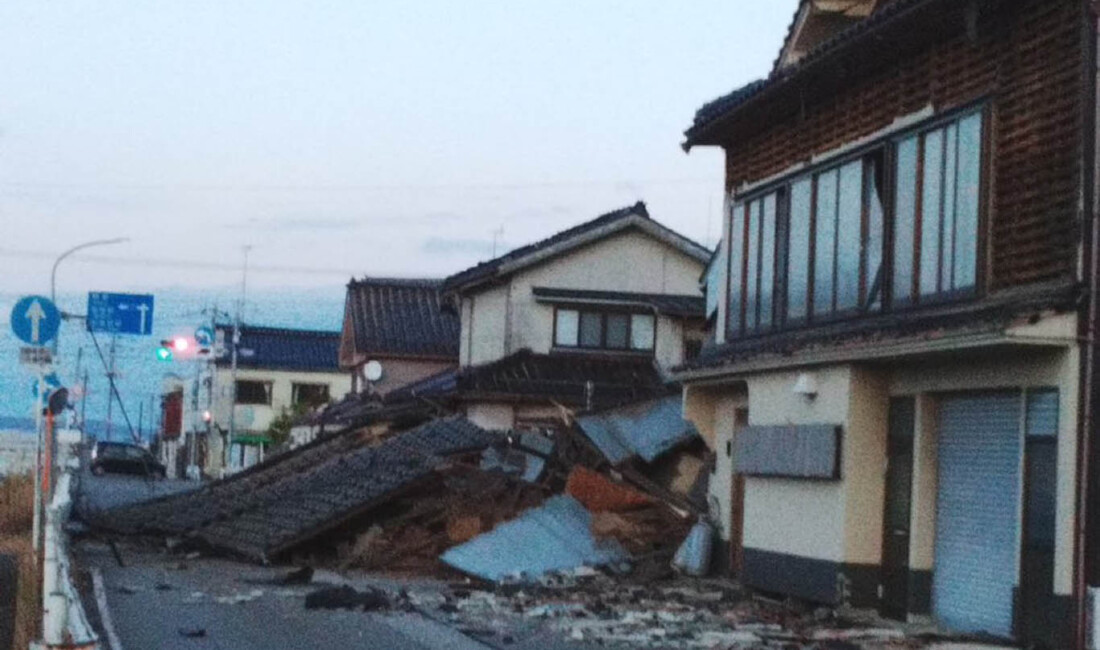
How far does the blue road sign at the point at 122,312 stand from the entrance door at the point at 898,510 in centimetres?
2558

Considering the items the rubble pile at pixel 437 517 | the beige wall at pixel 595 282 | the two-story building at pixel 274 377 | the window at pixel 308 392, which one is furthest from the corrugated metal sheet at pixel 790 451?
the window at pixel 308 392

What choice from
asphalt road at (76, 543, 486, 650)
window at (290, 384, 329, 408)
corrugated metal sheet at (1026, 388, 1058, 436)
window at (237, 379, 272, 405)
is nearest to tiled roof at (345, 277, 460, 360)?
window at (290, 384, 329, 408)

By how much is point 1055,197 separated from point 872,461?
500 cm

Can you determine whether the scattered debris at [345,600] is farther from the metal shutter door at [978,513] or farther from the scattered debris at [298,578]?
the metal shutter door at [978,513]

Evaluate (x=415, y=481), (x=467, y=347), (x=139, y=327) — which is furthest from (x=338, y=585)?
(x=467, y=347)

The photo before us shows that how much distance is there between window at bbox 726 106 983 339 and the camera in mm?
18859

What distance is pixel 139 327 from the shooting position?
42719 millimetres

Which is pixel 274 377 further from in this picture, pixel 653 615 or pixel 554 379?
pixel 653 615

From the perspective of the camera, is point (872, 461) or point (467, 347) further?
point (467, 347)

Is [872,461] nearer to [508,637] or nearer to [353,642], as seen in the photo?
[508,637]

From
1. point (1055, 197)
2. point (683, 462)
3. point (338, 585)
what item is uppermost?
point (1055, 197)

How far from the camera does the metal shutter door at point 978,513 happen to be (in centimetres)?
1798

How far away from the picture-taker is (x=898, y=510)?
20609mm

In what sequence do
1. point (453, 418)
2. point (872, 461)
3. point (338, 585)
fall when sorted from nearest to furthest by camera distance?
point (872, 461)
point (338, 585)
point (453, 418)
